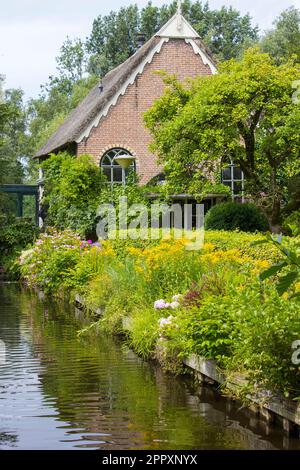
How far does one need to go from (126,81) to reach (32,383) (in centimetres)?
2320

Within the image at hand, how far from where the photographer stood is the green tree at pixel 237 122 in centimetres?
2148

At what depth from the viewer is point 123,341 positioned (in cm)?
1289

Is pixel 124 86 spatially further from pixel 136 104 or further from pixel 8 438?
pixel 8 438

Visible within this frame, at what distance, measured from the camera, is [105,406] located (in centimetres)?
857

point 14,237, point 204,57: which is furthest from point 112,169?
point 204,57

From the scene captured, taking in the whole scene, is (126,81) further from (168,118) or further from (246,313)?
(246,313)

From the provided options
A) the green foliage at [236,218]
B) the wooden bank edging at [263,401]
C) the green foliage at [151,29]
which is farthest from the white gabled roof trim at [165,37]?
the green foliage at [151,29]

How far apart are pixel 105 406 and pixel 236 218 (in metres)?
14.4

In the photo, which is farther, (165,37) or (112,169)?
(165,37)

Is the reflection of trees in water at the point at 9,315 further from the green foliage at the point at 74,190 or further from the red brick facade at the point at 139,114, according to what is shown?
the red brick facade at the point at 139,114

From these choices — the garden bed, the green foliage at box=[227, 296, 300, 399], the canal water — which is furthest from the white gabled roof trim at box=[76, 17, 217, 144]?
the green foliage at box=[227, 296, 300, 399]

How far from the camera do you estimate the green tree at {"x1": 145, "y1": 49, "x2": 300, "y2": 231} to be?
21484 millimetres

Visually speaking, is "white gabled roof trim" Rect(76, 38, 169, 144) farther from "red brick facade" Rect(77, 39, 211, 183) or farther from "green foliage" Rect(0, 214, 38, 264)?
"green foliage" Rect(0, 214, 38, 264)

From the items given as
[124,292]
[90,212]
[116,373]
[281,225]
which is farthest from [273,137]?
[116,373]
